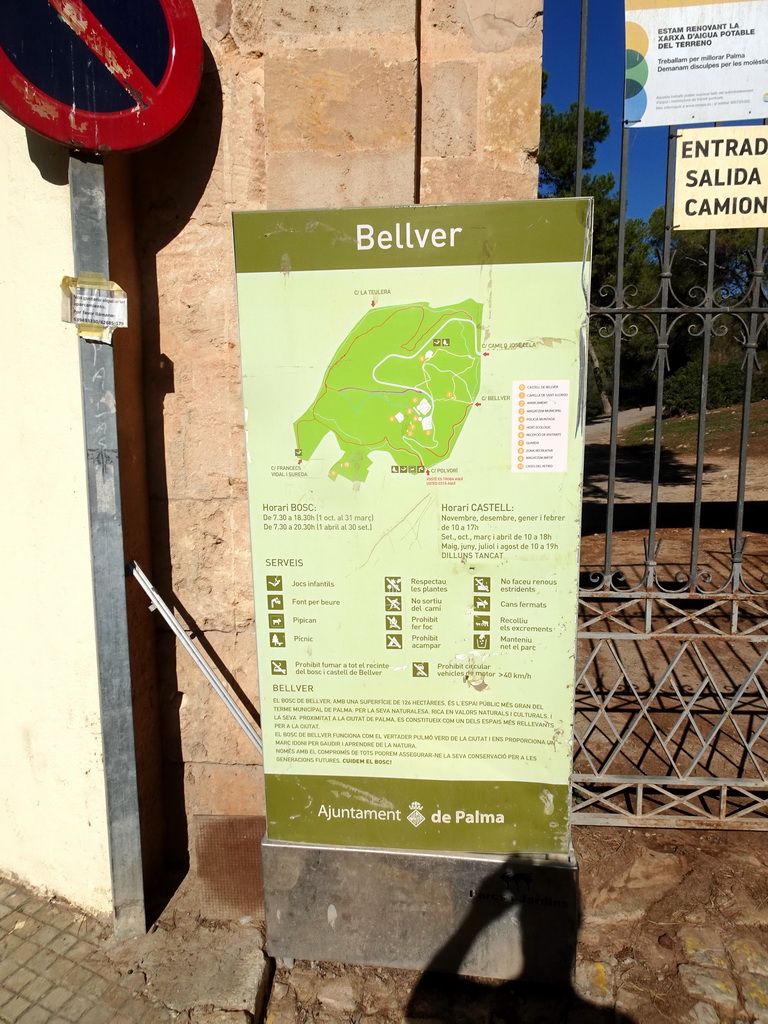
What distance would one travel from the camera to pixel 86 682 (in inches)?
105

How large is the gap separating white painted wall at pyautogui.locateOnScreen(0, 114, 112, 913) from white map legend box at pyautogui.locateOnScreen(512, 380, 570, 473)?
5.10 ft

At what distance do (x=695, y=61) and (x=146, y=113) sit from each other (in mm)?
1988

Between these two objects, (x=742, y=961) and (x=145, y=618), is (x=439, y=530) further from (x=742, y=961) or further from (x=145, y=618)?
(x=742, y=961)

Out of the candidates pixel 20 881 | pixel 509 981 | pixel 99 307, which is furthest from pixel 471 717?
pixel 20 881

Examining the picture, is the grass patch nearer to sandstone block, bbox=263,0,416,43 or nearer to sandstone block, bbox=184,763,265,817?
sandstone block, bbox=263,0,416,43

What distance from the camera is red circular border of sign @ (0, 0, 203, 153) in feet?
7.10

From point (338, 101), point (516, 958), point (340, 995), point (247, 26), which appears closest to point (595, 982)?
point (516, 958)

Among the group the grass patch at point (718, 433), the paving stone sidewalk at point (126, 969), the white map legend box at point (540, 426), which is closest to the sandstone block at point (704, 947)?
the paving stone sidewalk at point (126, 969)

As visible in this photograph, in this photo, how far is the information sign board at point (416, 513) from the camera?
7.11 feet

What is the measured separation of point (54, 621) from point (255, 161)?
6.18 ft

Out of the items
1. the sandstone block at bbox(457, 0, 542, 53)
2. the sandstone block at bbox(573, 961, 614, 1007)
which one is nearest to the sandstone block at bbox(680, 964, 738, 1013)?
the sandstone block at bbox(573, 961, 614, 1007)

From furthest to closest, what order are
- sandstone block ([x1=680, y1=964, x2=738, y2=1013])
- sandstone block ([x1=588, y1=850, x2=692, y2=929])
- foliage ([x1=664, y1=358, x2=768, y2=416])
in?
foliage ([x1=664, y1=358, x2=768, y2=416])
sandstone block ([x1=588, y1=850, x2=692, y2=929])
sandstone block ([x1=680, y1=964, x2=738, y2=1013])

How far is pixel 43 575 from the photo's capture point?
2.64m

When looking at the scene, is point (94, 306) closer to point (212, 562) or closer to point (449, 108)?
point (212, 562)
